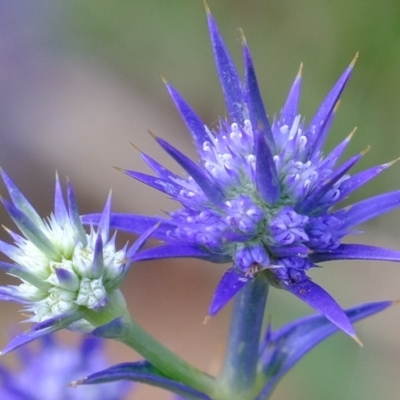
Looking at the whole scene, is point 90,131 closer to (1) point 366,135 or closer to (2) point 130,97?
(2) point 130,97

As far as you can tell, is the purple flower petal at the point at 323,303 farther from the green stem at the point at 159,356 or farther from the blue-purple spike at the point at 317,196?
the green stem at the point at 159,356

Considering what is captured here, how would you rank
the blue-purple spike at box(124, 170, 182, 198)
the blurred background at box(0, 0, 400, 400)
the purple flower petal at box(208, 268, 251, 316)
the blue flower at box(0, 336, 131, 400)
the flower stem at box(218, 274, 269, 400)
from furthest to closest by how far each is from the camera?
the blurred background at box(0, 0, 400, 400)
the blue flower at box(0, 336, 131, 400)
the flower stem at box(218, 274, 269, 400)
the blue-purple spike at box(124, 170, 182, 198)
the purple flower petal at box(208, 268, 251, 316)

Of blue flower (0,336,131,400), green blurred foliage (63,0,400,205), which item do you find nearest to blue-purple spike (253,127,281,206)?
blue flower (0,336,131,400)

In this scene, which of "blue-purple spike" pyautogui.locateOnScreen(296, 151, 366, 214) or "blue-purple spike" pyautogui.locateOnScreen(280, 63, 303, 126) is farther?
"blue-purple spike" pyautogui.locateOnScreen(280, 63, 303, 126)

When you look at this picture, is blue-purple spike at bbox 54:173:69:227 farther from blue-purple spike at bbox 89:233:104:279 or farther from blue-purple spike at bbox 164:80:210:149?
blue-purple spike at bbox 164:80:210:149

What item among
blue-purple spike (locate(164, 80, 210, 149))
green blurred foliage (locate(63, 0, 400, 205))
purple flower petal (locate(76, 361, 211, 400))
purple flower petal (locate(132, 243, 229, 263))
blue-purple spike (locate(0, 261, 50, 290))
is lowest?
purple flower petal (locate(76, 361, 211, 400))

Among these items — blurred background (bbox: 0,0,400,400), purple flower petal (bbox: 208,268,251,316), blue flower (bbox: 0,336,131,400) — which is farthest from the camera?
blurred background (bbox: 0,0,400,400)

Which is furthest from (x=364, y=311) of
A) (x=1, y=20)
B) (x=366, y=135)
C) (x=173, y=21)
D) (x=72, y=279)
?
(x=1, y=20)

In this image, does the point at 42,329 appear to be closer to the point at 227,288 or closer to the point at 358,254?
the point at 227,288
